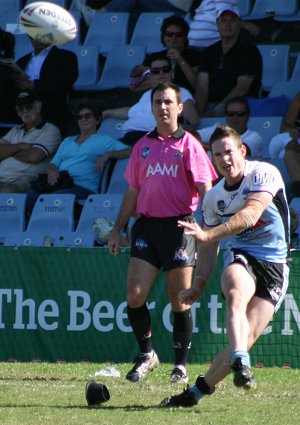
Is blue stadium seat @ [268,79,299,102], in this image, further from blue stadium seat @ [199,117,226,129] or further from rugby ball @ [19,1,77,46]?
rugby ball @ [19,1,77,46]

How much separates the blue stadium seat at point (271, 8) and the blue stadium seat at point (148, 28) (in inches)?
47.2

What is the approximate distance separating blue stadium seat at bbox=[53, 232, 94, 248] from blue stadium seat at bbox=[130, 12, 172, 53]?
3.72 m

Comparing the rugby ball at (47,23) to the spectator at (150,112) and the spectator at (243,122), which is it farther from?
the spectator at (243,122)

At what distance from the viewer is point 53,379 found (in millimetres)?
8227

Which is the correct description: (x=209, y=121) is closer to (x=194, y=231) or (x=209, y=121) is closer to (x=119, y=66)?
(x=119, y=66)

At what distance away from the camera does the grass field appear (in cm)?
616

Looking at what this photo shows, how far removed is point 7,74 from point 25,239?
250 centimetres

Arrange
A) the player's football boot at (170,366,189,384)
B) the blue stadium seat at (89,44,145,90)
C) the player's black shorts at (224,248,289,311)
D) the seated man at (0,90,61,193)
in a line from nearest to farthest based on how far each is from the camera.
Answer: the player's black shorts at (224,248,289,311) → the player's football boot at (170,366,189,384) → the seated man at (0,90,61,193) → the blue stadium seat at (89,44,145,90)

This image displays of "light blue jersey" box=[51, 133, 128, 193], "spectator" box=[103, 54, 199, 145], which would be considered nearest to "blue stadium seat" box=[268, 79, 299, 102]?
"spectator" box=[103, 54, 199, 145]

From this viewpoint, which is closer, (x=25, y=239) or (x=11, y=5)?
(x=25, y=239)

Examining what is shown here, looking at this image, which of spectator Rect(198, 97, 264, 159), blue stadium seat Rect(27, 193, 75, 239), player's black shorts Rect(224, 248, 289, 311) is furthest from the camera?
blue stadium seat Rect(27, 193, 75, 239)

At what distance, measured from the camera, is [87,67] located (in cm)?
1387

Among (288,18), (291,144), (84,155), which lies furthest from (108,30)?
(291,144)

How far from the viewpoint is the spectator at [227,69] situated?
12.1m
